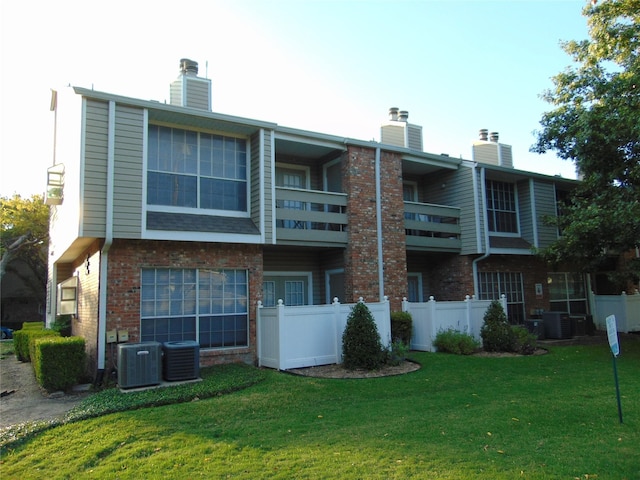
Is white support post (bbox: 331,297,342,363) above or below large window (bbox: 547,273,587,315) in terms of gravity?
below

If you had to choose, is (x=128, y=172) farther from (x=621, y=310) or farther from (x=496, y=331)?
(x=621, y=310)

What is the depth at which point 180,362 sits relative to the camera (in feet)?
33.7

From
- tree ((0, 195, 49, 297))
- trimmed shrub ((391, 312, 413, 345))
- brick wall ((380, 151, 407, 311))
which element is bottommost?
trimmed shrub ((391, 312, 413, 345))

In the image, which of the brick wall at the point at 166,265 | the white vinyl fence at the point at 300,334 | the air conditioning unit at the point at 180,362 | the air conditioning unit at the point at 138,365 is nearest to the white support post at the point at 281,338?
the white vinyl fence at the point at 300,334

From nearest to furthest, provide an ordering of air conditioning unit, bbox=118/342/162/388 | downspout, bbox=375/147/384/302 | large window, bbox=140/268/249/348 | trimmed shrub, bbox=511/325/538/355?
air conditioning unit, bbox=118/342/162/388 → large window, bbox=140/268/249/348 → trimmed shrub, bbox=511/325/538/355 → downspout, bbox=375/147/384/302

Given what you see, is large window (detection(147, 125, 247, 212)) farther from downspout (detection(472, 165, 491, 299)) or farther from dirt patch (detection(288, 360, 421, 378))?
downspout (detection(472, 165, 491, 299))

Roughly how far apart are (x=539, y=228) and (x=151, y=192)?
13421 mm

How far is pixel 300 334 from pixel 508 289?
9539mm

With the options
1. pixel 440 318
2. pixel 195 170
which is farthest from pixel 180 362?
A: pixel 440 318

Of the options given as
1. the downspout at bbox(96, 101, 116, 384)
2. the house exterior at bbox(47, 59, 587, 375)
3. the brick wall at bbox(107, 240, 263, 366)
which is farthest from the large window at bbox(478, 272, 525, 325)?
the downspout at bbox(96, 101, 116, 384)

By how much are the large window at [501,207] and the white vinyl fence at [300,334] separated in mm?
7676

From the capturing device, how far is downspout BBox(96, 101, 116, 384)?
10.5 meters

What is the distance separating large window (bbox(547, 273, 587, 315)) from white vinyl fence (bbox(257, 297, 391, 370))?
10.1 m

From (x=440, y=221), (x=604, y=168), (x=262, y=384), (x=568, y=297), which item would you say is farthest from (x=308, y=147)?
(x=568, y=297)
